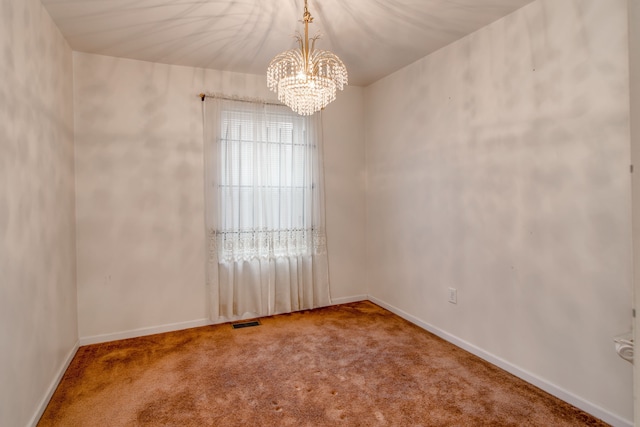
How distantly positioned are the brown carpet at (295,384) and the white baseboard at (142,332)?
82mm

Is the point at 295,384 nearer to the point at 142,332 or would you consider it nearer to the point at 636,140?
the point at 142,332

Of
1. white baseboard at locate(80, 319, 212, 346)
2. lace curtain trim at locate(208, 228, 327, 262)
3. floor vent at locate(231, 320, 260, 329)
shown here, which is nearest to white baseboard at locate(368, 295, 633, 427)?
lace curtain trim at locate(208, 228, 327, 262)

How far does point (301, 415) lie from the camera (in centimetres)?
208

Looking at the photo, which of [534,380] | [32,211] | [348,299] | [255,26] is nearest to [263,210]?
[348,299]

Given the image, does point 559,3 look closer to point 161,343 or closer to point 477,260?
point 477,260

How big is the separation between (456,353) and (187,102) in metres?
3.30

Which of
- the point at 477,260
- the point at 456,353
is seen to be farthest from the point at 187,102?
the point at 456,353

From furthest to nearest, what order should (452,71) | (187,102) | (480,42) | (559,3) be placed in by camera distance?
(187,102) < (452,71) < (480,42) < (559,3)

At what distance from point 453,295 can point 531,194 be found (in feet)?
3.58

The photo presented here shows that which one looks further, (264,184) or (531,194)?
(264,184)

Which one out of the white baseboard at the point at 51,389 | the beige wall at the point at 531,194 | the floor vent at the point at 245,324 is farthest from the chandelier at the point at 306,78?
the white baseboard at the point at 51,389

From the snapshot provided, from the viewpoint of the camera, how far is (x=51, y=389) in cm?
229

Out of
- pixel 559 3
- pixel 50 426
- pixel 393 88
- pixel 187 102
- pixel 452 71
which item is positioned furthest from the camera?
pixel 393 88

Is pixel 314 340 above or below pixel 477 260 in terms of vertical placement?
below
